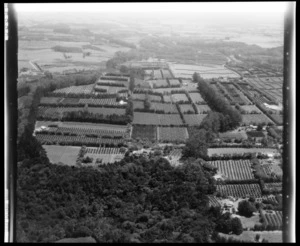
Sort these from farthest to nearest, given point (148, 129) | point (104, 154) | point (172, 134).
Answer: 1. point (148, 129)
2. point (172, 134)
3. point (104, 154)

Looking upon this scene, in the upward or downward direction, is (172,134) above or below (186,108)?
below

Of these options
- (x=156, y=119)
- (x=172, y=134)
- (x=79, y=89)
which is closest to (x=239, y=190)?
(x=172, y=134)

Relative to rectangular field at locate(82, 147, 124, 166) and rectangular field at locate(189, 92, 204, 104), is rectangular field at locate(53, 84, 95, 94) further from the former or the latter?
rectangular field at locate(189, 92, 204, 104)

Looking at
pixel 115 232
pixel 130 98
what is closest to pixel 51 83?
pixel 130 98

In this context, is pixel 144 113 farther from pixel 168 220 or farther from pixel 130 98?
pixel 168 220

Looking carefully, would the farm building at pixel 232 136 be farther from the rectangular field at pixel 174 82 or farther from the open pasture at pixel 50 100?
the open pasture at pixel 50 100

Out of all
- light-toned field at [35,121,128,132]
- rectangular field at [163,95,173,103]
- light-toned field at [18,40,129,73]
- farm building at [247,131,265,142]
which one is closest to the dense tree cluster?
light-toned field at [35,121,128,132]

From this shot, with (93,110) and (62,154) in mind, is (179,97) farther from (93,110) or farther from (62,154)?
(62,154)
